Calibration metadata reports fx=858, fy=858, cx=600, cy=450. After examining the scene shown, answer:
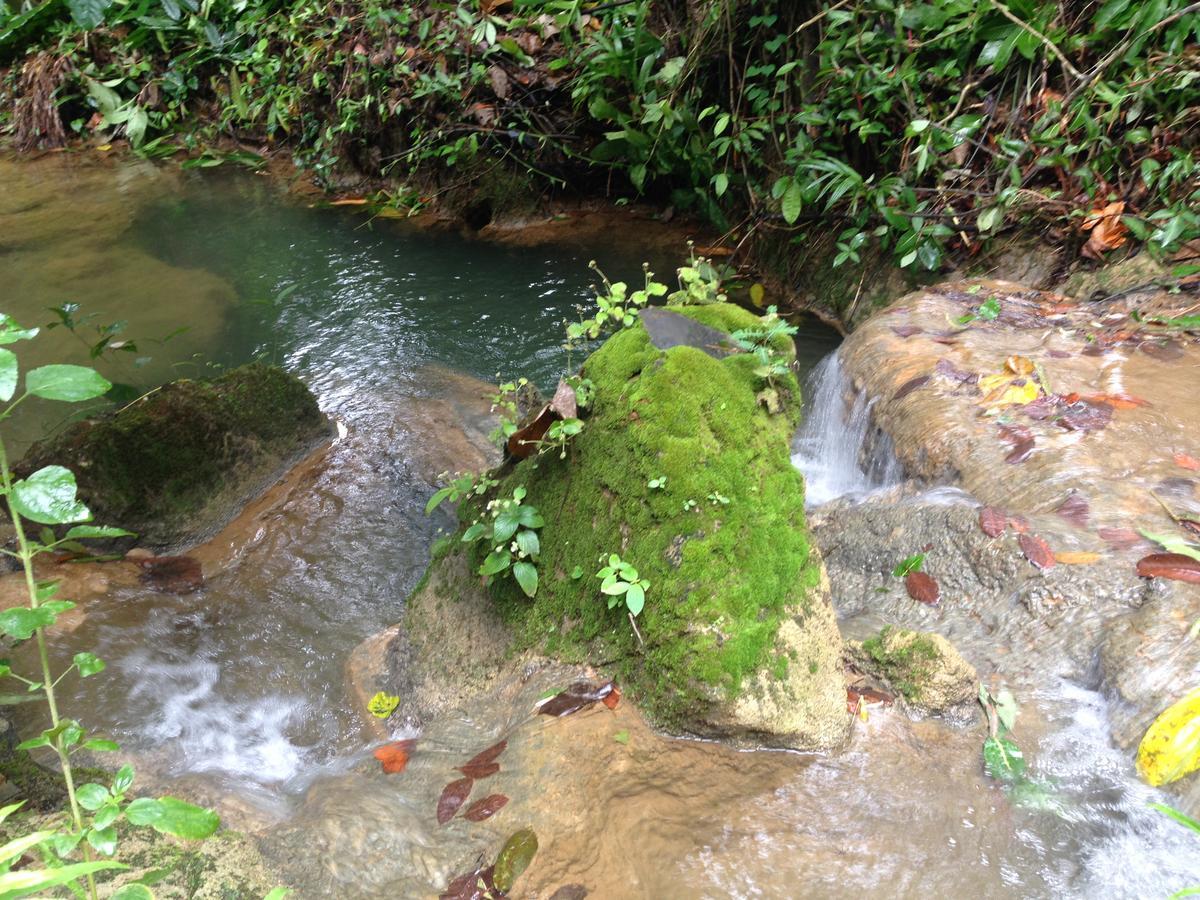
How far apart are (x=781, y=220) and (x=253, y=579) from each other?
193 inches

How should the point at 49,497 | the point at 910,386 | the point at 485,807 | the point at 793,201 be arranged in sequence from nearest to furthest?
1. the point at 49,497
2. the point at 485,807
3. the point at 910,386
4. the point at 793,201

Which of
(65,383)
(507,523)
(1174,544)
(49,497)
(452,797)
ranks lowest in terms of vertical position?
(452,797)

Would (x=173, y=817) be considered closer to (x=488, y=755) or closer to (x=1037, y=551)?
(x=488, y=755)

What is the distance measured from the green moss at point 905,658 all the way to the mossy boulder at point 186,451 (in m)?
3.59

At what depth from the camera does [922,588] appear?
3201 mm

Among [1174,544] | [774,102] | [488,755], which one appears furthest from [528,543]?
[774,102]

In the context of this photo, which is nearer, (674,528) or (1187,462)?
(674,528)

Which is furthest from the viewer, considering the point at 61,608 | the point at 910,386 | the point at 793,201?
the point at 793,201

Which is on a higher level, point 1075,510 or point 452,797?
point 1075,510

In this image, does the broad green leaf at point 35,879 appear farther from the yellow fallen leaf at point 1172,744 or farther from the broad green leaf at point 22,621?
the yellow fallen leaf at point 1172,744

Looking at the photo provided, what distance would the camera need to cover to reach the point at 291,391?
5.25 meters

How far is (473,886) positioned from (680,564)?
1054 millimetres

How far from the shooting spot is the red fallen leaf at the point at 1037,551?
3.01m

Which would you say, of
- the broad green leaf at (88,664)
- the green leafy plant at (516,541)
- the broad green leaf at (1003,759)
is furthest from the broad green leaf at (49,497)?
the broad green leaf at (1003,759)
